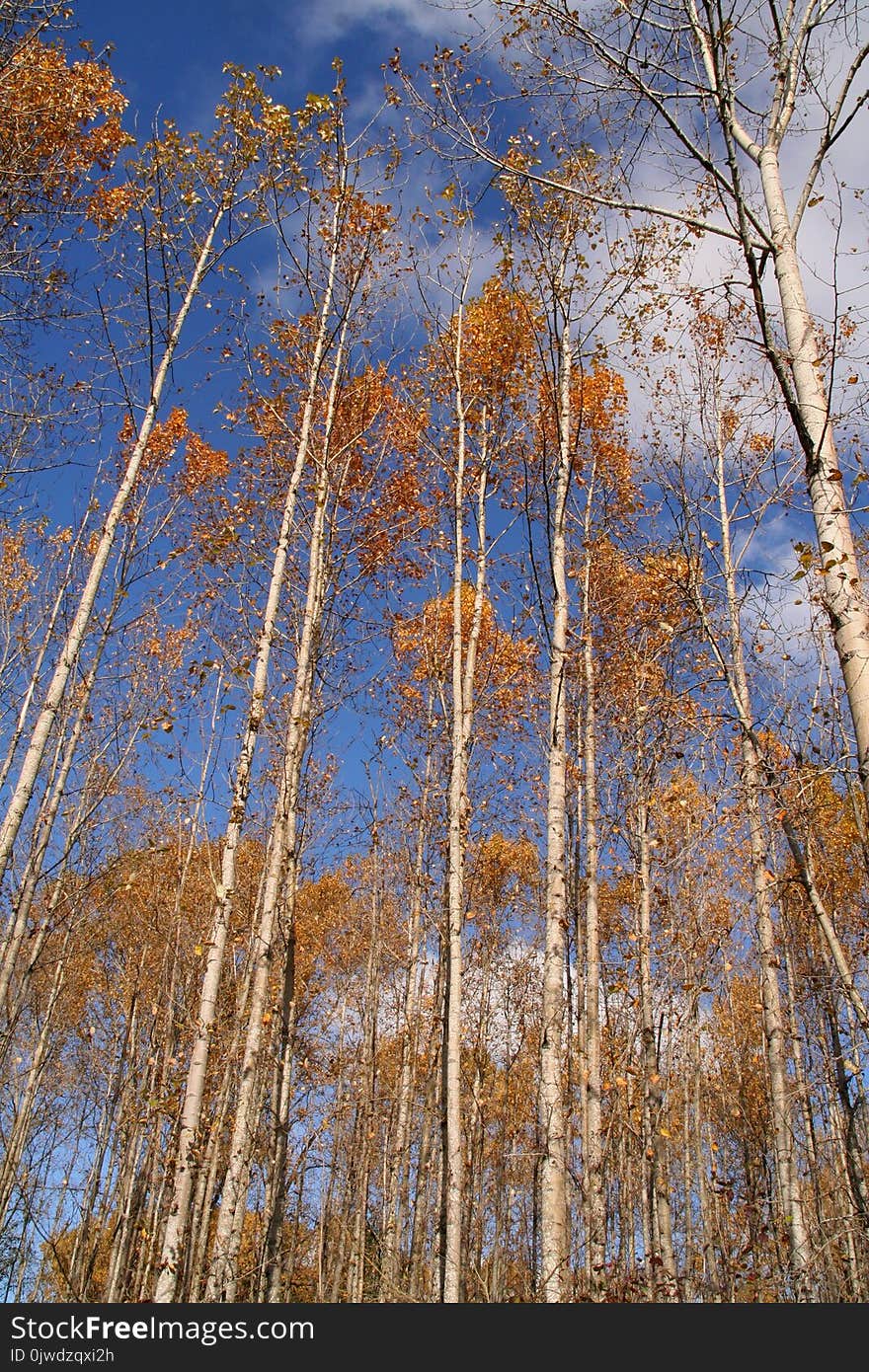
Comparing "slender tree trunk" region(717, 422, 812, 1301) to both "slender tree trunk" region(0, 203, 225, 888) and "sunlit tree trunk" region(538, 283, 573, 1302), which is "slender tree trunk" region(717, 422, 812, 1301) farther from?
"slender tree trunk" region(0, 203, 225, 888)

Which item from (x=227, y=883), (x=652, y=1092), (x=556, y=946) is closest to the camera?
(x=556, y=946)

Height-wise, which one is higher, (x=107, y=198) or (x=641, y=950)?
(x=107, y=198)

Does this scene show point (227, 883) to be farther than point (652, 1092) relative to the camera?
No

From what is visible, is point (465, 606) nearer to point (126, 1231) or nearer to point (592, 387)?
point (592, 387)

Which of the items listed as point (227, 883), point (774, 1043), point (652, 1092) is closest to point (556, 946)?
point (227, 883)

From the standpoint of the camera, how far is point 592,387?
1112 cm

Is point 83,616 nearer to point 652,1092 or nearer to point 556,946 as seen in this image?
point 556,946

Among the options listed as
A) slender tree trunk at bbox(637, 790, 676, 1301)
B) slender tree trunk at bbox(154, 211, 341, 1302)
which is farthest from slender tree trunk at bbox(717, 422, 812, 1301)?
slender tree trunk at bbox(154, 211, 341, 1302)

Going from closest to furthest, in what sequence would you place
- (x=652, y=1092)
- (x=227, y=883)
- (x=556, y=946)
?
1. (x=556, y=946)
2. (x=227, y=883)
3. (x=652, y=1092)

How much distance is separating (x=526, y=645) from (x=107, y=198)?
7050mm

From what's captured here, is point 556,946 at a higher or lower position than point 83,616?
lower
